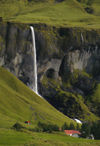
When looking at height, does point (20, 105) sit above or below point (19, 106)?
above

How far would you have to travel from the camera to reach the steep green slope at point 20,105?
517ft

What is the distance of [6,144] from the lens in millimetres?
78188

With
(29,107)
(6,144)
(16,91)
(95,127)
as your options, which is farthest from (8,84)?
(6,144)

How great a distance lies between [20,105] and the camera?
546 ft

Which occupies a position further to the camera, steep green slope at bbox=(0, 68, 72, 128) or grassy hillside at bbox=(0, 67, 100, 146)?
steep green slope at bbox=(0, 68, 72, 128)

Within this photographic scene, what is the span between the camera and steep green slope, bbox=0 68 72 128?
158 metres

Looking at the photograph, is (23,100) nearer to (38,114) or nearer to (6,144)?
(38,114)

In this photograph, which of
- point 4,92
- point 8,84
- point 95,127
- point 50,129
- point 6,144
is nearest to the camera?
point 6,144

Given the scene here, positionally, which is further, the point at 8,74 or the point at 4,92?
the point at 8,74

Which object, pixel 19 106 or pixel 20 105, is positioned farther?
pixel 20 105

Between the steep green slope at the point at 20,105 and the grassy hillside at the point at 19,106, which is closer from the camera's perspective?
the grassy hillside at the point at 19,106

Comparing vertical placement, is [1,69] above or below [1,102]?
above

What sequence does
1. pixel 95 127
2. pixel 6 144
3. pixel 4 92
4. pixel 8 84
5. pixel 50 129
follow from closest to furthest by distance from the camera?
pixel 6 144
pixel 50 129
pixel 95 127
pixel 4 92
pixel 8 84

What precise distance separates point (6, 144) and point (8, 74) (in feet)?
374
